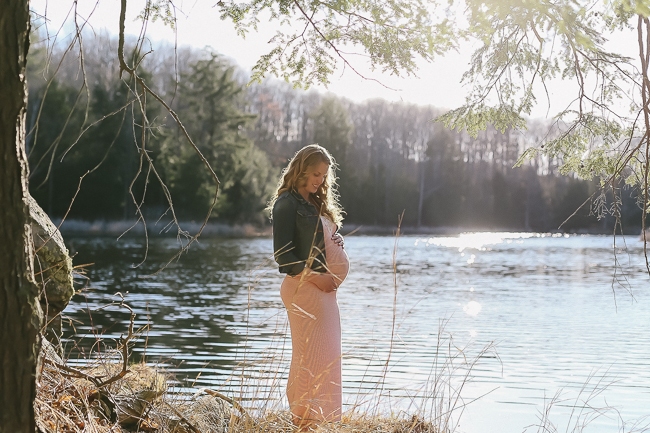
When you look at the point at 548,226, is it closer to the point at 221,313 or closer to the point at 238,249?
the point at 238,249

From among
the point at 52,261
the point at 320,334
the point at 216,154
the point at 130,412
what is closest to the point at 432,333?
the point at 52,261

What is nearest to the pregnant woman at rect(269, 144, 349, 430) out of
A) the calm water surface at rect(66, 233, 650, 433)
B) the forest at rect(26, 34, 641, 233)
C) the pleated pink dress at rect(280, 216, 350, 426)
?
the pleated pink dress at rect(280, 216, 350, 426)

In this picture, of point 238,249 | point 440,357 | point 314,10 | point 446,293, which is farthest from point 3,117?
point 238,249

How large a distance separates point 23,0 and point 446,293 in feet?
49.5

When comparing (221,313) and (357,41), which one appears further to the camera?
(221,313)

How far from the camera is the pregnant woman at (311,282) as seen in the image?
400cm

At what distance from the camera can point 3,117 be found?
7.02 ft

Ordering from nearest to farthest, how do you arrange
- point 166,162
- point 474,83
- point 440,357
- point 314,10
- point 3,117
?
point 3,117 → point 314,10 → point 474,83 → point 440,357 → point 166,162

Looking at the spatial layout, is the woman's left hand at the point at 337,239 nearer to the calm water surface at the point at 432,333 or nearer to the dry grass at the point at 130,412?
the calm water surface at the point at 432,333

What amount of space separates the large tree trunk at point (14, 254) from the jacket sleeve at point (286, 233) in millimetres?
1833

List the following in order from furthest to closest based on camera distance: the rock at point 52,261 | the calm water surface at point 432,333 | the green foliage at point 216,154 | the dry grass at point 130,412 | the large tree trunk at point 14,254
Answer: the green foliage at point 216,154 → the calm water surface at point 432,333 → the rock at point 52,261 → the dry grass at point 130,412 → the large tree trunk at point 14,254

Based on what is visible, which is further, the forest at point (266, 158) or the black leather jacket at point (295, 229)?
the forest at point (266, 158)

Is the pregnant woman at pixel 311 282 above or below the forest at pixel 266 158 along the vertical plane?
below

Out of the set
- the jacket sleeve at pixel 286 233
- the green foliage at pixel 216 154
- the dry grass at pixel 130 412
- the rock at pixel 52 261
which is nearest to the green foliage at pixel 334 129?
the green foliage at pixel 216 154
